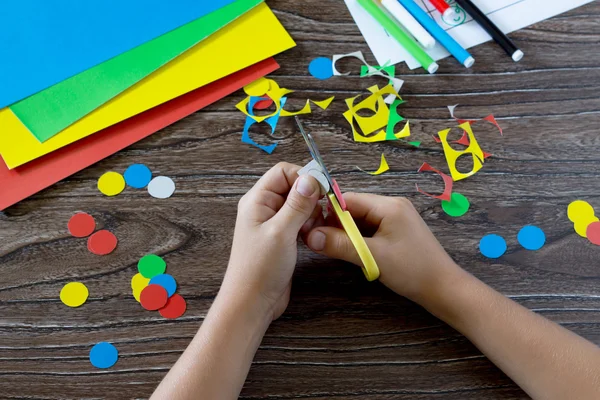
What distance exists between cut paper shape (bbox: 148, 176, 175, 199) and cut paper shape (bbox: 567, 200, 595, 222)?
564 mm

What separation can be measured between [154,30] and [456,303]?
61cm

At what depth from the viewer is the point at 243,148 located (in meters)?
0.78

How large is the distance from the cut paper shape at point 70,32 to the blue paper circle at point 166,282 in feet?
1.16

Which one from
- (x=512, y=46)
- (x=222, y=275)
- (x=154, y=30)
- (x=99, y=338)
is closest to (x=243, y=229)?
(x=222, y=275)

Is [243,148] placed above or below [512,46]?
below

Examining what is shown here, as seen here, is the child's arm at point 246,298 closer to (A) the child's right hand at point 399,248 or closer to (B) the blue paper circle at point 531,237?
(A) the child's right hand at point 399,248

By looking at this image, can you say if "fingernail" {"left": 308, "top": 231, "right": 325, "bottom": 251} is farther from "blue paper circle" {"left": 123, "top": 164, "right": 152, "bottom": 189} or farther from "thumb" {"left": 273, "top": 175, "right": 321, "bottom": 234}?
"blue paper circle" {"left": 123, "top": 164, "right": 152, "bottom": 189}

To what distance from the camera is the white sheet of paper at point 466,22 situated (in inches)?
33.5

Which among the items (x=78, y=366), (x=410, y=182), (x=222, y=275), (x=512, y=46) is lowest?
(x=78, y=366)

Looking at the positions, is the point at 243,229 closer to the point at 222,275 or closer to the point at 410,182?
the point at 222,275

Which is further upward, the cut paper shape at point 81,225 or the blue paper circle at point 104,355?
the cut paper shape at point 81,225

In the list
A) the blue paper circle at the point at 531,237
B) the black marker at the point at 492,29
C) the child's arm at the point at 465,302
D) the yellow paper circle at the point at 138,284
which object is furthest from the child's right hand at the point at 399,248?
the black marker at the point at 492,29

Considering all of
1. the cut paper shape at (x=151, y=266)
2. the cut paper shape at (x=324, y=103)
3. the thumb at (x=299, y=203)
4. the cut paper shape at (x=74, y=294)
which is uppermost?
the cut paper shape at (x=324, y=103)

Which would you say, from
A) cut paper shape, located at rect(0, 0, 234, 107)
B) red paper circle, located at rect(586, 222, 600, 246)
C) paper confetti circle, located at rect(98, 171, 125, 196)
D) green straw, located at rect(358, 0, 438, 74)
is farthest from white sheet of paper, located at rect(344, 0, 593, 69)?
paper confetti circle, located at rect(98, 171, 125, 196)
